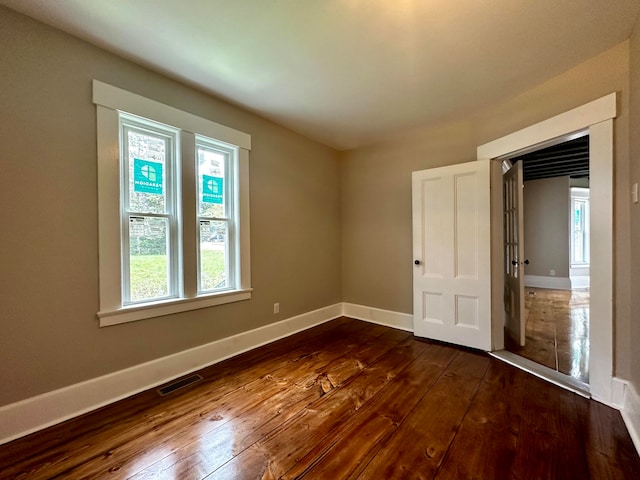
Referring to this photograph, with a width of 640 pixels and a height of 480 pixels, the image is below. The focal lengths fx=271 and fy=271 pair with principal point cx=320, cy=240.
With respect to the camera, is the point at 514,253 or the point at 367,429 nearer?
the point at 367,429


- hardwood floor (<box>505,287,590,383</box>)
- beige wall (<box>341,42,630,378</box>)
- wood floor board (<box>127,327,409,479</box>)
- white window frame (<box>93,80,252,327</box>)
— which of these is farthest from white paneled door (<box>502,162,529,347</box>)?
white window frame (<box>93,80,252,327</box>)

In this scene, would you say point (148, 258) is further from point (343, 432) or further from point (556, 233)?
point (556, 233)

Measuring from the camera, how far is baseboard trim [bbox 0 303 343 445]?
1671 millimetres

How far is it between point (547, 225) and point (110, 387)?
27.6ft

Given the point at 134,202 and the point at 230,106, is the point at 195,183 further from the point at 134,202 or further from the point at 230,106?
the point at 230,106

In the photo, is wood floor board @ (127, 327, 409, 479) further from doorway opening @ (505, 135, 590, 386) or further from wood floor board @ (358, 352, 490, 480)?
doorway opening @ (505, 135, 590, 386)

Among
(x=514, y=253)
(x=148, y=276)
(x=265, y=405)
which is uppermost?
(x=514, y=253)

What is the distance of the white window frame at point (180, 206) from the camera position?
78.6 inches

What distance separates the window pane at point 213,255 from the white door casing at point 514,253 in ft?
10.3

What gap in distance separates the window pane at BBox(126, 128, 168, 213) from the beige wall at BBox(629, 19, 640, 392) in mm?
3436

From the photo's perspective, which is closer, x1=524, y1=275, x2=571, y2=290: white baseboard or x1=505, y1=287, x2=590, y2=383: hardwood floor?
x1=505, y1=287, x2=590, y2=383: hardwood floor

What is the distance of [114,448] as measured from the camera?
5.16 feet

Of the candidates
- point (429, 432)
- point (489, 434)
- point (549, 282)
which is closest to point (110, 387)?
point (429, 432)

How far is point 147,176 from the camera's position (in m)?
2.30
